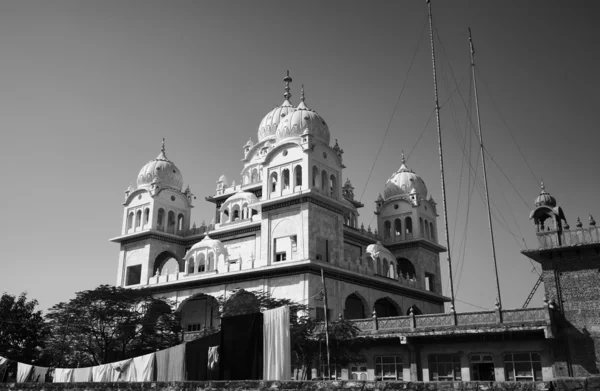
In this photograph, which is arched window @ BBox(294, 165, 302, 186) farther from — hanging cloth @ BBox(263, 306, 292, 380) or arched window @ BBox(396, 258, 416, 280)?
hanging cloth @ BBox(263, 306, 292, 380)

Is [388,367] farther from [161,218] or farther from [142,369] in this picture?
[161,218]

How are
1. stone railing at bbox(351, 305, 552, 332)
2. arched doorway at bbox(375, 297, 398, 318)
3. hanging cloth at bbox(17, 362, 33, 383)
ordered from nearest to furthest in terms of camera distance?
1. hanging cloth at bbox(17, 362, 33, 383)
2. stone railing at bbox(351, 305, 552, 332)
3. arched doorway at bbox(375, 297, 398, 318)

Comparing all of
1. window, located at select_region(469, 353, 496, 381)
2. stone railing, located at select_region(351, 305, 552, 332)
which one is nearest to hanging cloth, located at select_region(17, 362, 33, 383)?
stone railing, located at select_region(351, 305, 552, 332)

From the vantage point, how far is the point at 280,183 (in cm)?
4147

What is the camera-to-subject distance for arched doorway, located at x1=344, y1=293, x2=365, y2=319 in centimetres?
4122

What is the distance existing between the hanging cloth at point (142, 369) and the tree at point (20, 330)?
2497cm

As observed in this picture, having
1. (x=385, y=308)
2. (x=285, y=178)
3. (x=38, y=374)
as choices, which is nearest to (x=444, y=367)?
(x=385, y=308)

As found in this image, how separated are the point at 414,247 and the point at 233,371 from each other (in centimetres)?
3876

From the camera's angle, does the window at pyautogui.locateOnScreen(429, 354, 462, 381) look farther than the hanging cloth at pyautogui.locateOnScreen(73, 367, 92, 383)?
Yes

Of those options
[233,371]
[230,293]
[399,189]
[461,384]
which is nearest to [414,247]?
[399,189]

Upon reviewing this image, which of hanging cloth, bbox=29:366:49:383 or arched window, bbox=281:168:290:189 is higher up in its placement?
arched window, bbox=281:168:290:189

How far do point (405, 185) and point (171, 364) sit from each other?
125 feet

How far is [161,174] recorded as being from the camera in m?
51.0

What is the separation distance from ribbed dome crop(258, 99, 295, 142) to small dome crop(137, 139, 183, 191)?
8.85 m
